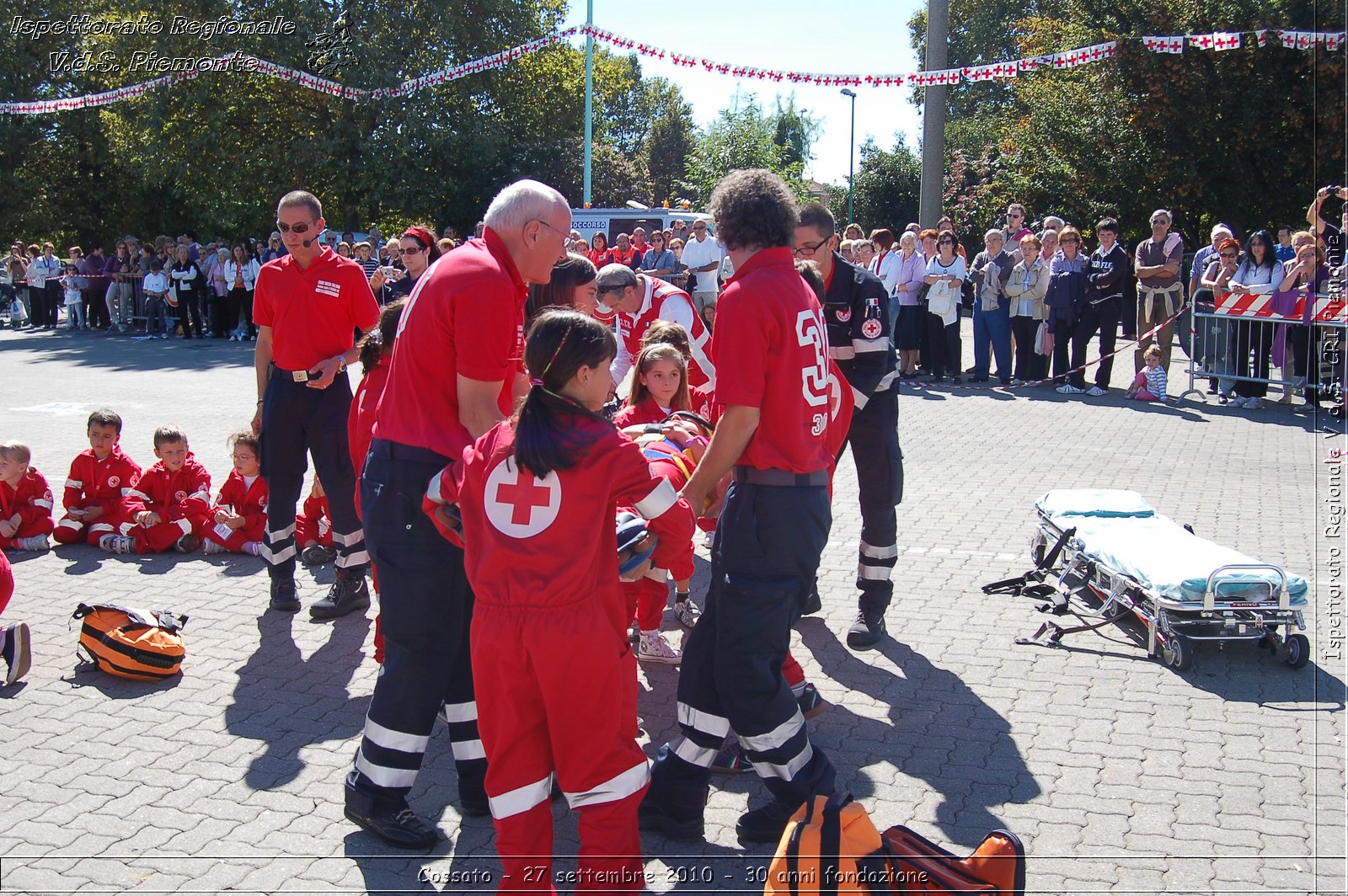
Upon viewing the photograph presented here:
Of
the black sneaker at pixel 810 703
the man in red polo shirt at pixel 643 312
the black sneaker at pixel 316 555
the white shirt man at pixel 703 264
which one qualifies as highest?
the white shirt man at pixel 703 264

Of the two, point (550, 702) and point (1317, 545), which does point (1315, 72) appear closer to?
point (1317, 545)

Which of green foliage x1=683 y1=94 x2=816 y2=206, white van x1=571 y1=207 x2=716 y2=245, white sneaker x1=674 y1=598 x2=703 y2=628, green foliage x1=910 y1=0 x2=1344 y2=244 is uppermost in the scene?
green foliage x1=683 y1=94 x2=816 y2=206

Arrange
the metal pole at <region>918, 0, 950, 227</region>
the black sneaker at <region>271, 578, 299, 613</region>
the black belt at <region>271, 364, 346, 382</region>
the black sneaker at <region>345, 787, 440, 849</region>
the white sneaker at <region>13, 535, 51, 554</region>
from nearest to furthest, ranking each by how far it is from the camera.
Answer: the black sneaker at <region>345, 787, 440, 849</region>, the black belt at <region>271, 364, 346, 382</region>, the black sneaker at <region>271, 578, 299, 613</region>, the white sneaker at <region>13, 535, 51, 554</region>, the metal pole at <region>918, 0, 950, 227</region>

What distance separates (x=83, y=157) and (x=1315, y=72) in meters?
34.5

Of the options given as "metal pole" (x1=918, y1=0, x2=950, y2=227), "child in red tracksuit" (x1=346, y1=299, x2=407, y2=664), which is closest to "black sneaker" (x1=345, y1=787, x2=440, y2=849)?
"child in red tracksuit" (x1=346, y1=299, x2=407, y2=664)

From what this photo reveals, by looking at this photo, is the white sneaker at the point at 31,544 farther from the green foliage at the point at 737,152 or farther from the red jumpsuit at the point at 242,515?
the green foliage at the point at 737,152

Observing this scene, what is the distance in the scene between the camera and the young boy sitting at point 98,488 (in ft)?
24.8

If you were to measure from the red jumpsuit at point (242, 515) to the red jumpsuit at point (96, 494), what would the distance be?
672 mm

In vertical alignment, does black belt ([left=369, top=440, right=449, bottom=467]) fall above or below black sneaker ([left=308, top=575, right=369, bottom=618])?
above

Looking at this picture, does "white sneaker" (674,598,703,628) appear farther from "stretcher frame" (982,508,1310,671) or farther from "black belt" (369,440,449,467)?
"black belt" (369,440,449,467)

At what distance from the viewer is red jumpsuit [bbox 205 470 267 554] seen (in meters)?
7.43

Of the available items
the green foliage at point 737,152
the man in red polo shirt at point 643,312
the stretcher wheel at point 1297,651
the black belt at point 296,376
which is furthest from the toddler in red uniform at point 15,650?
the green foliage at point 737,152

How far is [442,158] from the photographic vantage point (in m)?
30.5

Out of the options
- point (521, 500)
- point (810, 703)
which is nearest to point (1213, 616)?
point (810, 703)
